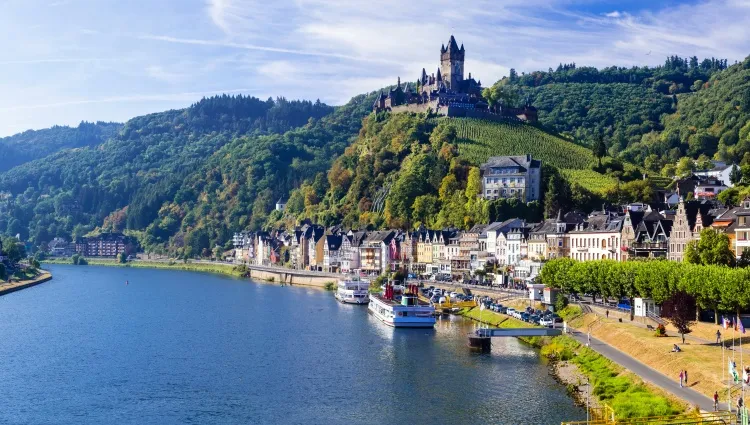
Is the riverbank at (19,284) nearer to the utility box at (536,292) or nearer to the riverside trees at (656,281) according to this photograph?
the utility box at (536,292)

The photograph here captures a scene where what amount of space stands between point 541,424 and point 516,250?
61.1 meters

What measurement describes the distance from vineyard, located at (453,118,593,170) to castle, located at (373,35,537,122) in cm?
403

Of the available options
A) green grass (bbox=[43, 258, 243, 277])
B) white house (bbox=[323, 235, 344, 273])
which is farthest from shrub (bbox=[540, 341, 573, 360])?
green grass (bbox=[43, 258, 243, 277])

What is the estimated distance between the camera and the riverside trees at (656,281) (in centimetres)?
5088

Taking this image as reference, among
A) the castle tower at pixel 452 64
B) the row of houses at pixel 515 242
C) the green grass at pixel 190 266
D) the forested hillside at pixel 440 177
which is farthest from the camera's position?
the castle tower at pixel 452 64

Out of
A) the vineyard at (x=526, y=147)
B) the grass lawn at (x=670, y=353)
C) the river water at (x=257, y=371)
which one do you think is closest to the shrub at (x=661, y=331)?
the grass lawn at (x=670, y=353)

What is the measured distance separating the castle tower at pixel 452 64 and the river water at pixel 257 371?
311ft

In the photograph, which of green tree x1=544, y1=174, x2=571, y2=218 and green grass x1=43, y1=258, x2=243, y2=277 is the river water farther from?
green grass x1=43, y1=258, x2=243, y2=277

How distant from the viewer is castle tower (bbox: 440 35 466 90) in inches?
6944

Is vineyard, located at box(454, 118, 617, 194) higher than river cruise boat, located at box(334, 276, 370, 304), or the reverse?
vineyard, located at box(454, 118, 617, 194)

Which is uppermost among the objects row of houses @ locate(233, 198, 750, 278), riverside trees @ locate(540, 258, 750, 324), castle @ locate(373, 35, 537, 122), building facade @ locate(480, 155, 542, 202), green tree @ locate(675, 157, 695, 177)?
castle @ locate(373, 35, 537, 122)

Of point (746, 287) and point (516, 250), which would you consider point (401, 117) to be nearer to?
point (516, 250)

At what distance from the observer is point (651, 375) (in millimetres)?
44562

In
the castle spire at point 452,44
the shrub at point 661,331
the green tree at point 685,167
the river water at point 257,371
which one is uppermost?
the castle spire at point 452,44
